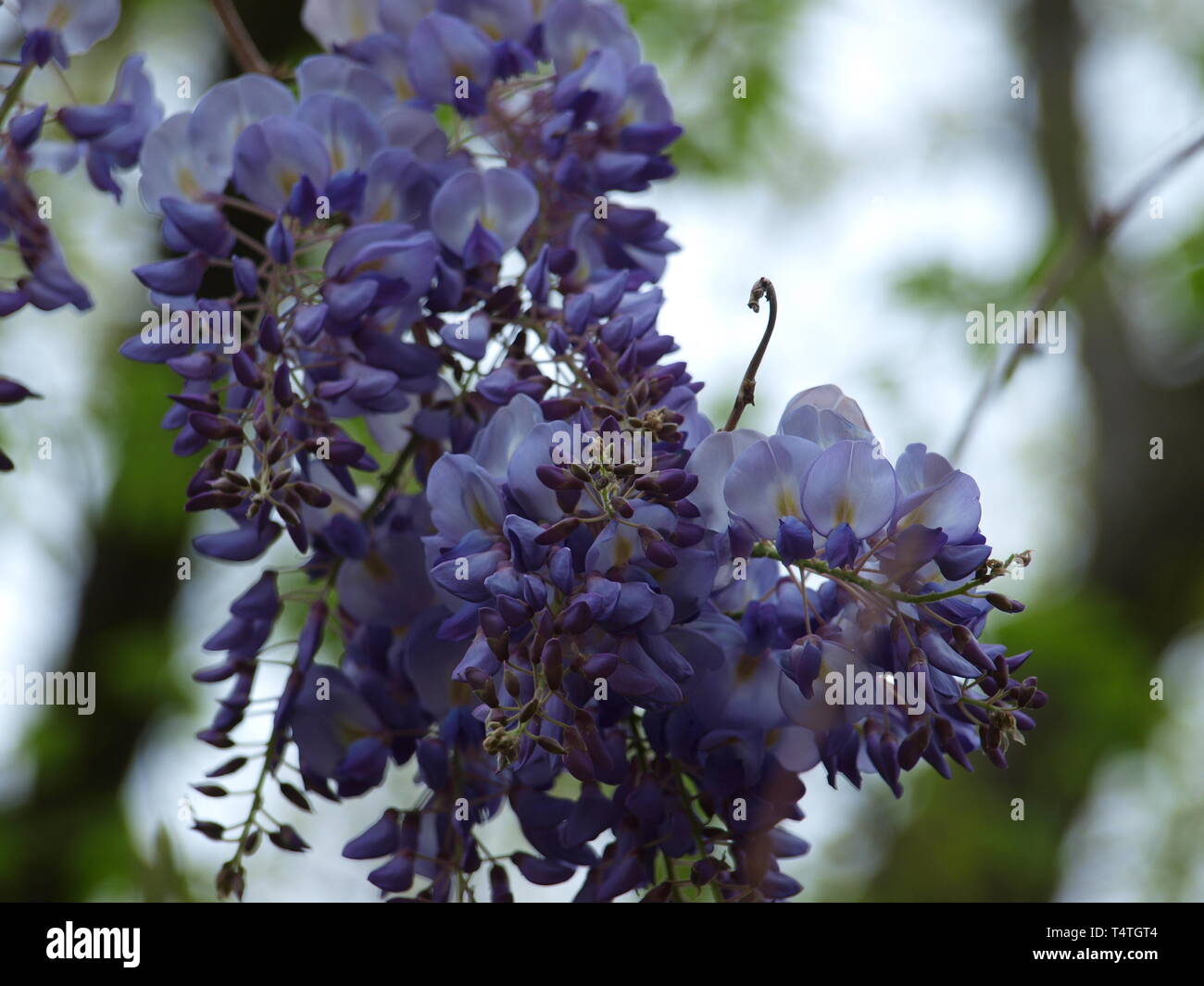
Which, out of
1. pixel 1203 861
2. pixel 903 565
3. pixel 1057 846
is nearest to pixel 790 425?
pixel 903 565

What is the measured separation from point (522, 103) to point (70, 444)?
3.41ft

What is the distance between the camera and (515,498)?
560 mm

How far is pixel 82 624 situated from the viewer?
176 cm

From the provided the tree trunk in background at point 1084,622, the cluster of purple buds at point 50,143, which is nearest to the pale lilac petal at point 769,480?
the cluster of purple buds at point 50,143

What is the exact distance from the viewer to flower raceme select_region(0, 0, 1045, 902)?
21.0 inches

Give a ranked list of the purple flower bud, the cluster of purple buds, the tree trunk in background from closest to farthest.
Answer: the purple flower bud → the cluster of purple buds → the tree trunk in background

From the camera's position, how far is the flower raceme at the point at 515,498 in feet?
1.75

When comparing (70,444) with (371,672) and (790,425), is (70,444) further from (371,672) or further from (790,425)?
(790,425)

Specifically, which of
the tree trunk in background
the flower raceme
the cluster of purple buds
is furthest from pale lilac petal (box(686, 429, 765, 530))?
the tree trunk in background

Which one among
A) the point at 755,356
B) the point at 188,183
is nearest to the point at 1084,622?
the point at 755,356

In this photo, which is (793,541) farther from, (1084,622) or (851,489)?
(1084,622)

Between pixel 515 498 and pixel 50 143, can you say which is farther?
pixel 50 143

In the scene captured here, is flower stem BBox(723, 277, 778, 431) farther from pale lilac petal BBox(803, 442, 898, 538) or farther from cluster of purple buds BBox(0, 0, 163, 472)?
cluster of purple buds BBox(0, 0, 163, 472)

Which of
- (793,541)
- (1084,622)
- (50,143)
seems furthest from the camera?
(1084,622)
